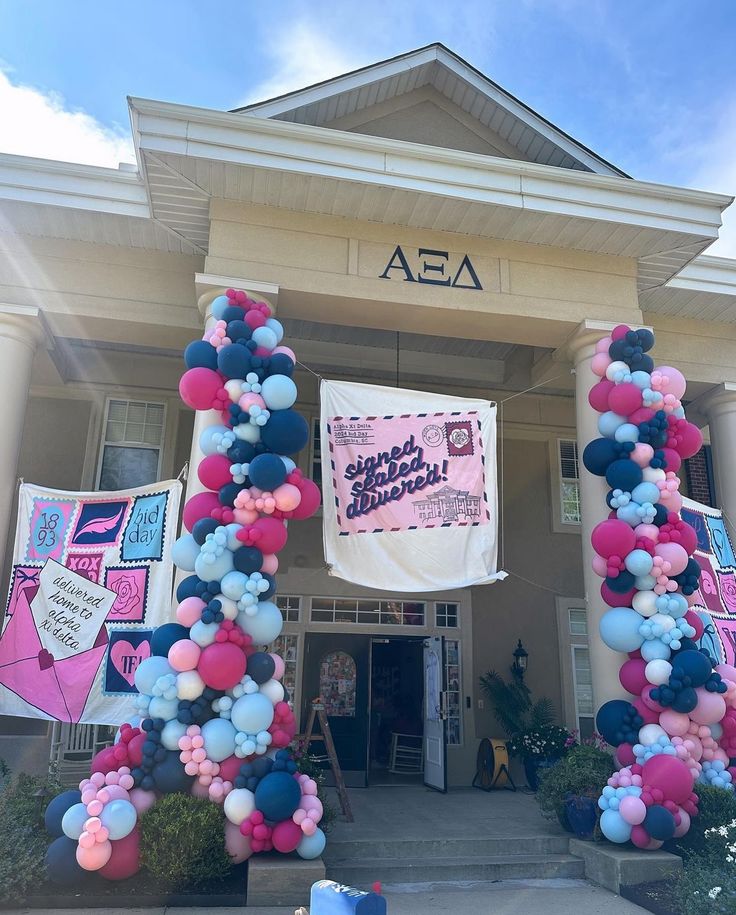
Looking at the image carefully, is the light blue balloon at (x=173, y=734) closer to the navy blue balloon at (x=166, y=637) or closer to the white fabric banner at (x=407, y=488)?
the navy blue balloon at (x=166, y=637)

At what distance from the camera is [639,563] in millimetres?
6977

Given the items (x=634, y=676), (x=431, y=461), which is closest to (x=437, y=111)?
(x=431, y=461)

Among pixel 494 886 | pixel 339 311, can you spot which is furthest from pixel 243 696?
pixel 339 311

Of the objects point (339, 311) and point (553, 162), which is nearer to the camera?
point (339, 311)

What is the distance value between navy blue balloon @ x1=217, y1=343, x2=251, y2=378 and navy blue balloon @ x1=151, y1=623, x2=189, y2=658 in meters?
2.41

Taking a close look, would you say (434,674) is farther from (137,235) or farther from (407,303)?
(137,235)

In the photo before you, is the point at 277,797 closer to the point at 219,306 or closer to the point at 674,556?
the point at 674,556

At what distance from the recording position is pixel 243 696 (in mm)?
6062

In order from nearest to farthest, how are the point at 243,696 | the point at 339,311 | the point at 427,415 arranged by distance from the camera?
the point at 243,696 < the point at 427,415 < the point at 339,311

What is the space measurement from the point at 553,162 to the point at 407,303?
2928 millimetres

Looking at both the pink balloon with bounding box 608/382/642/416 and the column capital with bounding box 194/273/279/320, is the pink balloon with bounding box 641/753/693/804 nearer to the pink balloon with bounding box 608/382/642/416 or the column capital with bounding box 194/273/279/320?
the pink balloon with bounding box 608/382/642/416

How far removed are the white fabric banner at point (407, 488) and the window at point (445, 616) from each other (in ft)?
14.6

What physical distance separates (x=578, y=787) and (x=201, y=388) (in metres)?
5.44

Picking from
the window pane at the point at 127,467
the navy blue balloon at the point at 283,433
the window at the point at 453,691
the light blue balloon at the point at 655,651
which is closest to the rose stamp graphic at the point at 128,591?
the navy blue balloon at the point at 283,433
